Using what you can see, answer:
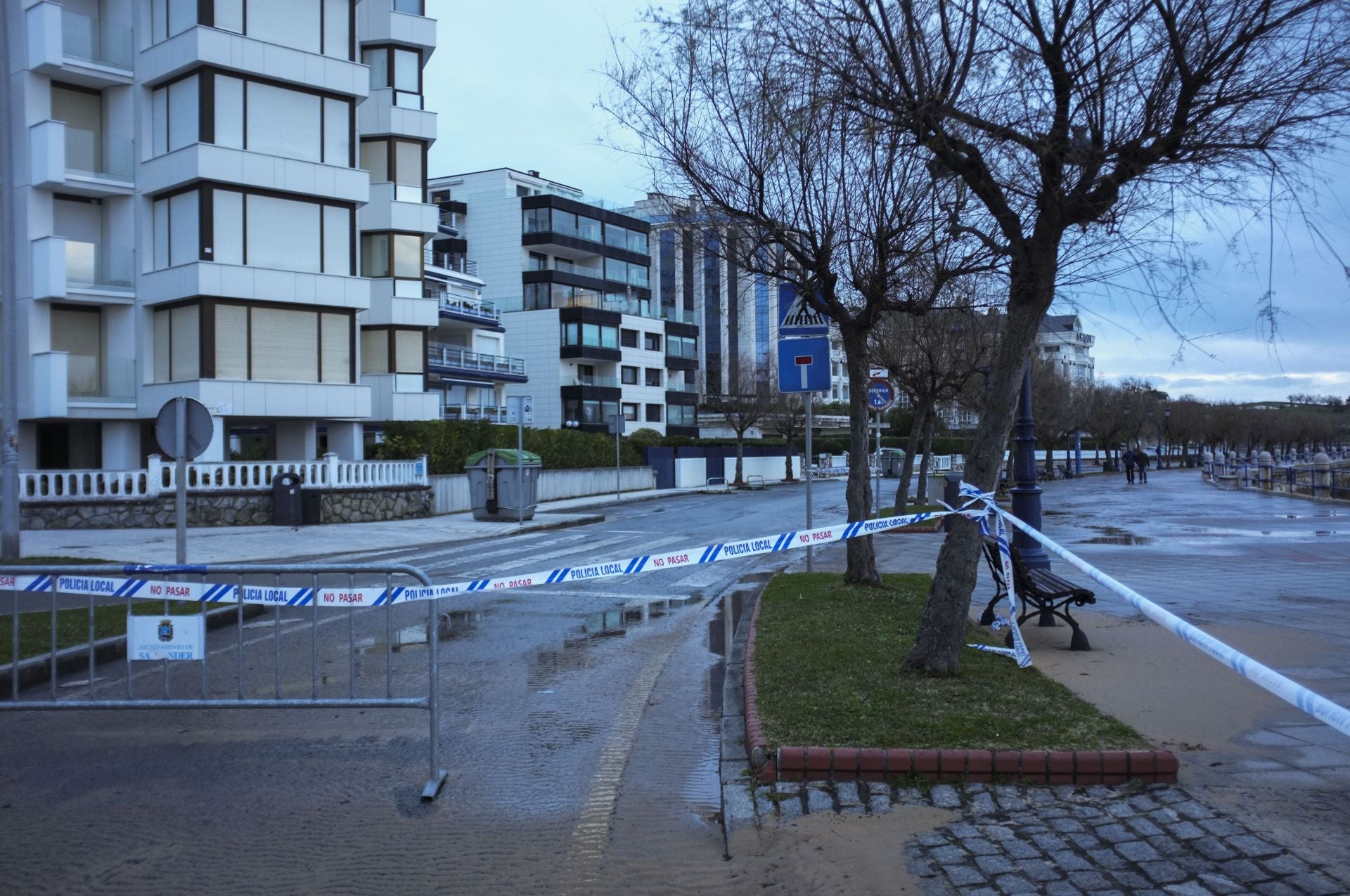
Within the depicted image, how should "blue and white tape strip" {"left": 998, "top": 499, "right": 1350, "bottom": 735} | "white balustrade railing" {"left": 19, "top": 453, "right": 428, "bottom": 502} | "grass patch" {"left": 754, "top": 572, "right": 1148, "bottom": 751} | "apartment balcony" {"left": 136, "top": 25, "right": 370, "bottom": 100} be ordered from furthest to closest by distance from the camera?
"apartment balcony" {"left": 136, "top": 25, "right": 370, "bottom": 100} → "white balustrade railing" {"left": 19, "top": 453, "right": 428, "bottom": 502} → "grass patch" {"left": 754, "top": 572, "right": 1148, "bottom": 751} → "blue and white tape strip" {"left": 998, "top": 499, "right": 1350, "bottom": 735}

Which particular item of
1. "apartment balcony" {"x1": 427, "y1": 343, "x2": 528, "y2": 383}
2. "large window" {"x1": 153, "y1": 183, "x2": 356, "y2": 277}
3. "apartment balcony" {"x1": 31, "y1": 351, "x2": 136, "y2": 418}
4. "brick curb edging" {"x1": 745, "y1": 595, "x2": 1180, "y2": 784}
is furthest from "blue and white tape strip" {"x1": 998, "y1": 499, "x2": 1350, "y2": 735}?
"apartment balcony" {"x1": 427, "y1": 343, "x2": 528, "y2": 383}

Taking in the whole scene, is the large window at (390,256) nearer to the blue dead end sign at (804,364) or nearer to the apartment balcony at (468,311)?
the apartment balcony at (468,311)

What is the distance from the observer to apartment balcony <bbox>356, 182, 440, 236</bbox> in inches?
1326

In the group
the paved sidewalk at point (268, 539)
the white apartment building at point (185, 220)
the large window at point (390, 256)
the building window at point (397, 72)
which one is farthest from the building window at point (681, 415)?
the paved sidewalk at point (268, 539)

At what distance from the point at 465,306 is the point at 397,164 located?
18.2m

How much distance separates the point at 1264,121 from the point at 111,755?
27.6 ft

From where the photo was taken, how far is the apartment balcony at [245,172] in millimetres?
25812

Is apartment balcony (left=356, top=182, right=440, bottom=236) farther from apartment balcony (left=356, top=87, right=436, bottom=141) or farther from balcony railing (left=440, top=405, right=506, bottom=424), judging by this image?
balcony railing (left=440, top=405, right=506, bottom=424)

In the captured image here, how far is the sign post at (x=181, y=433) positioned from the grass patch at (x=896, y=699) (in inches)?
314

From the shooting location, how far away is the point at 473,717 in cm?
717

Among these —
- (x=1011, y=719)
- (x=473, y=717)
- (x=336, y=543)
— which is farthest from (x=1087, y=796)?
(x=336, y=543)

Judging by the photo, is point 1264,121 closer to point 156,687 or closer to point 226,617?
point 156,687

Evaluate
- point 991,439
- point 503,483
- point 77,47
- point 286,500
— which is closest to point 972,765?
point 991,439

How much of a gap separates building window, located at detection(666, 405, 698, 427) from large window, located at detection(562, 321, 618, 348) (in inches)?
333
